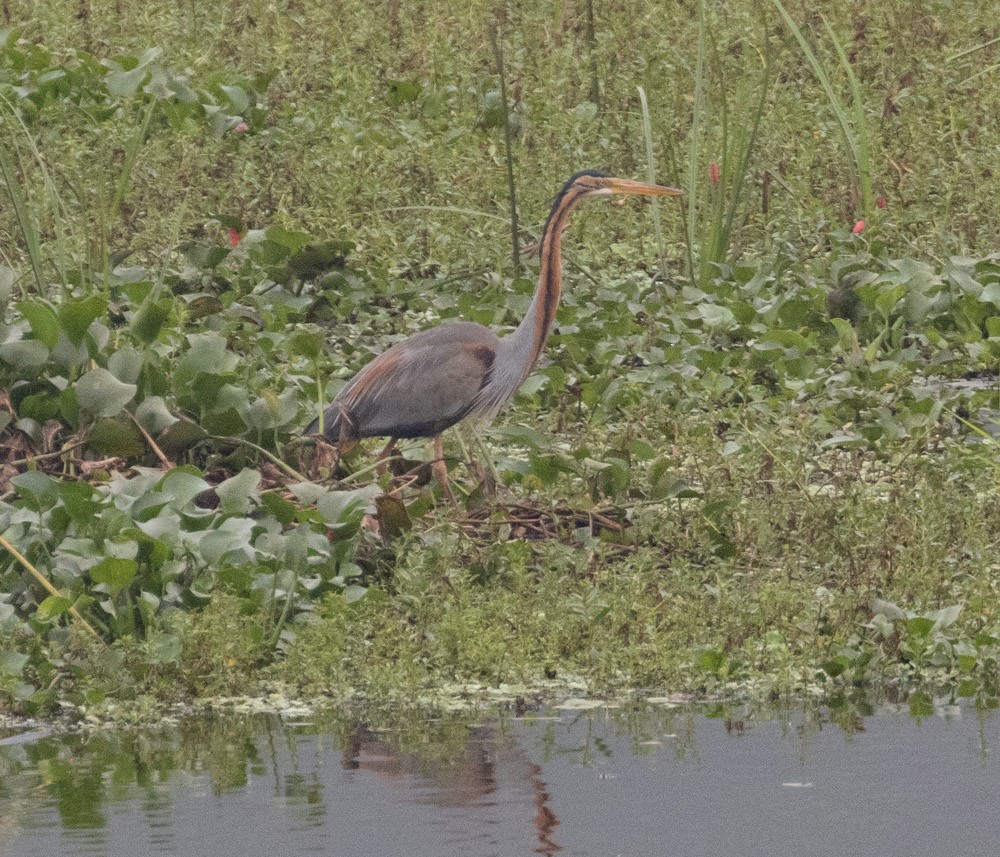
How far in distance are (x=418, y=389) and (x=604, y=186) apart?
946 millimetres

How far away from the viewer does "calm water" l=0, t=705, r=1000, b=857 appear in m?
3.62

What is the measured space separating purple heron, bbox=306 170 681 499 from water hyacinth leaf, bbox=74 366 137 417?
0.77 m

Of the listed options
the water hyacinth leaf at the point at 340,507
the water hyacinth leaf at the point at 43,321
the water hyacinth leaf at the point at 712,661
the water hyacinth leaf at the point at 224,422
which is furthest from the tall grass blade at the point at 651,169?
the water hyacinth leaf at the point at 712,661

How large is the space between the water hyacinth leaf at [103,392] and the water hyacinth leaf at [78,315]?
20cm

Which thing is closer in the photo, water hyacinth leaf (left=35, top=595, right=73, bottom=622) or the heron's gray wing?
water hyacinth leaf (left=35, top=595, right=73, bottom=622)

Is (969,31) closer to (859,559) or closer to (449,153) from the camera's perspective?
(449,153)

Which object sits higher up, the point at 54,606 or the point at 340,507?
the point at 340,507

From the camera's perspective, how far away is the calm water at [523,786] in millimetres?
3625

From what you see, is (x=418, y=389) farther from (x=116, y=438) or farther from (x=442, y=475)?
(x=116, y=438)

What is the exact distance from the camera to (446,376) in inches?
241

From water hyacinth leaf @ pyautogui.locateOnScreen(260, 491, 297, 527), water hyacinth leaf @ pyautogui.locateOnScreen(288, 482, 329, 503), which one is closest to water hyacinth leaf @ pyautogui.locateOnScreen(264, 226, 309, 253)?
water hyacinth leaf @ pyautogui.locateOnScreen(288, 482, 329, 503)

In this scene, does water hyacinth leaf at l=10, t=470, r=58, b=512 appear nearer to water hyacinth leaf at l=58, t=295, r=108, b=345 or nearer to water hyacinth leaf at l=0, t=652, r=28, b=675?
water hyacinth leaf at l=0, t=652, r=28, b=675

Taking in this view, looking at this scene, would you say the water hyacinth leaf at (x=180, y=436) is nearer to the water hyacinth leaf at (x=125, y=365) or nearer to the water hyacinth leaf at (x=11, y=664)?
the water hyacinth leaf at (x=125, y=365)

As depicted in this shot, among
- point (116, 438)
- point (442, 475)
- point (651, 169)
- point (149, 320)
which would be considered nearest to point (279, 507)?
point (116, 438)
